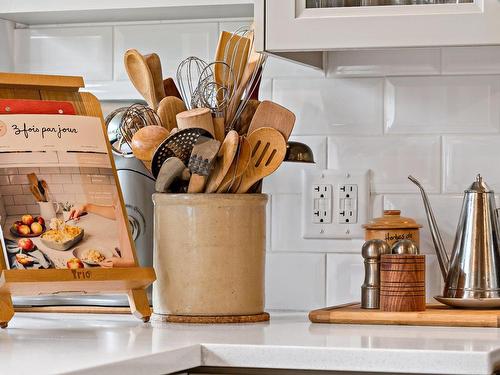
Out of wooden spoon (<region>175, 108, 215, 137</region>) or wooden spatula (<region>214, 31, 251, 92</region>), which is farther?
wooden spatula (<region>214, 31, 251, 92</region>)

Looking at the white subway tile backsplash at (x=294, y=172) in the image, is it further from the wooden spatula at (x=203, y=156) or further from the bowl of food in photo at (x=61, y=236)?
the bowl of food in photo at (x=61, y=236)

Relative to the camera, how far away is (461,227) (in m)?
1.76

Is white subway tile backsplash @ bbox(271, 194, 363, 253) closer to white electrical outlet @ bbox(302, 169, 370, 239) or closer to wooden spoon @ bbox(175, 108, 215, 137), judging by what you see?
white electrical outlet @ bbox(302, 169, 370, 239)

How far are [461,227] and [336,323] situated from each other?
291 millimetres

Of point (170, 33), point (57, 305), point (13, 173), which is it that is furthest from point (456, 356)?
point (170, 33)

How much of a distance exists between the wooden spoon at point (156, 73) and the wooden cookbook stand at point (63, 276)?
0.12 meters

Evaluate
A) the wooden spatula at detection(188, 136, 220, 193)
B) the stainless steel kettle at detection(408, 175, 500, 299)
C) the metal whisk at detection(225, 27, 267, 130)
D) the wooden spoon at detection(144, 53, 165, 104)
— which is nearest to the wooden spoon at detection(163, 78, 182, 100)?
the wooden spoon at detection(144, 53, 165, 104)

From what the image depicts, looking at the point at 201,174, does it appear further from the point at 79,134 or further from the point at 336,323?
the point at 336,323

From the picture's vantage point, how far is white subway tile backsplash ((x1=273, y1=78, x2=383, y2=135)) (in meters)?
1.97

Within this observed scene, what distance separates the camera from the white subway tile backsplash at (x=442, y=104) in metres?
1.92

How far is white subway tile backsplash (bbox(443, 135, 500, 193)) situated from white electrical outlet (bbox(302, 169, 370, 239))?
6.2 inches

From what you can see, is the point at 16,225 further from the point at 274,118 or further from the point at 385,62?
the point at 385,62

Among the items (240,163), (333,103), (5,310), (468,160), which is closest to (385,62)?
(333,103)

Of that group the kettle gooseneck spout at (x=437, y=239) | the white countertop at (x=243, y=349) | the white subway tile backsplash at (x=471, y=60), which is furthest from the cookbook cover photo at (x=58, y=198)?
the white subway tile backsplash at (x=471, y=60)
